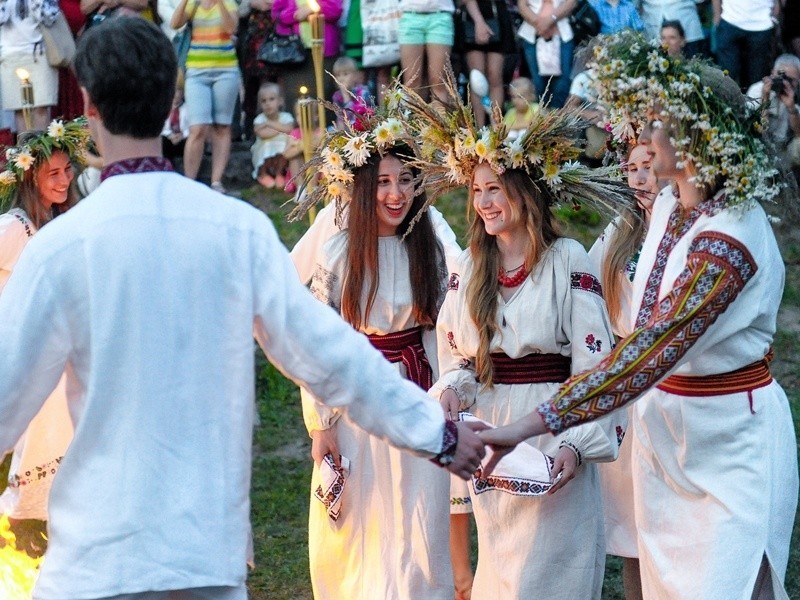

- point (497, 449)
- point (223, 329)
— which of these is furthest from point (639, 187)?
point (223, 329)

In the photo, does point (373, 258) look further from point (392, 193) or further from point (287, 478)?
point (287, 478)

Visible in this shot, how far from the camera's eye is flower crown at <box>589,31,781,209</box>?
4.50m

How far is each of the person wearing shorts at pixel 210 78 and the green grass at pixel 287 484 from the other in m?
0.86

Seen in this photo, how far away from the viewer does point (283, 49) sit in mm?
11656

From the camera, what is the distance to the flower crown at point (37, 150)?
22.1 ft

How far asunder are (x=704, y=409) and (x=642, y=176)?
1.74 metres

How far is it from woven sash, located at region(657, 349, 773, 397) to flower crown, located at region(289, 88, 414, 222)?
1.84 metres

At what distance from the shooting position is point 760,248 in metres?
4.50

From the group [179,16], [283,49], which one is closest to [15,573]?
[179,16]

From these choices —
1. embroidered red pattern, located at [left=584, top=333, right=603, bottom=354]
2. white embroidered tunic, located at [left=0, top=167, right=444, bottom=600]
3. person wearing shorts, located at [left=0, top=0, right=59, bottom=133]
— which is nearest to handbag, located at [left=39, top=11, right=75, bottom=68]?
person wearing shorts, located at [left=0, top=0, right=59, bottom=133]

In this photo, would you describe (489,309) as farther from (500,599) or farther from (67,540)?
(67,540)

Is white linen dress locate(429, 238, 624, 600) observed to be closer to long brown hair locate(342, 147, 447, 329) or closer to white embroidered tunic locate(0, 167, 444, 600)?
long brown hair locate(342, 147, 447, 329)

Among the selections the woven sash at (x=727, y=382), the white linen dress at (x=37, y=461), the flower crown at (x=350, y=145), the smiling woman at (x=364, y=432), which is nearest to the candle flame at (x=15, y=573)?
the white linen dress at (x=37, y=461)

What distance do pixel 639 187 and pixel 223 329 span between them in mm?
3013
